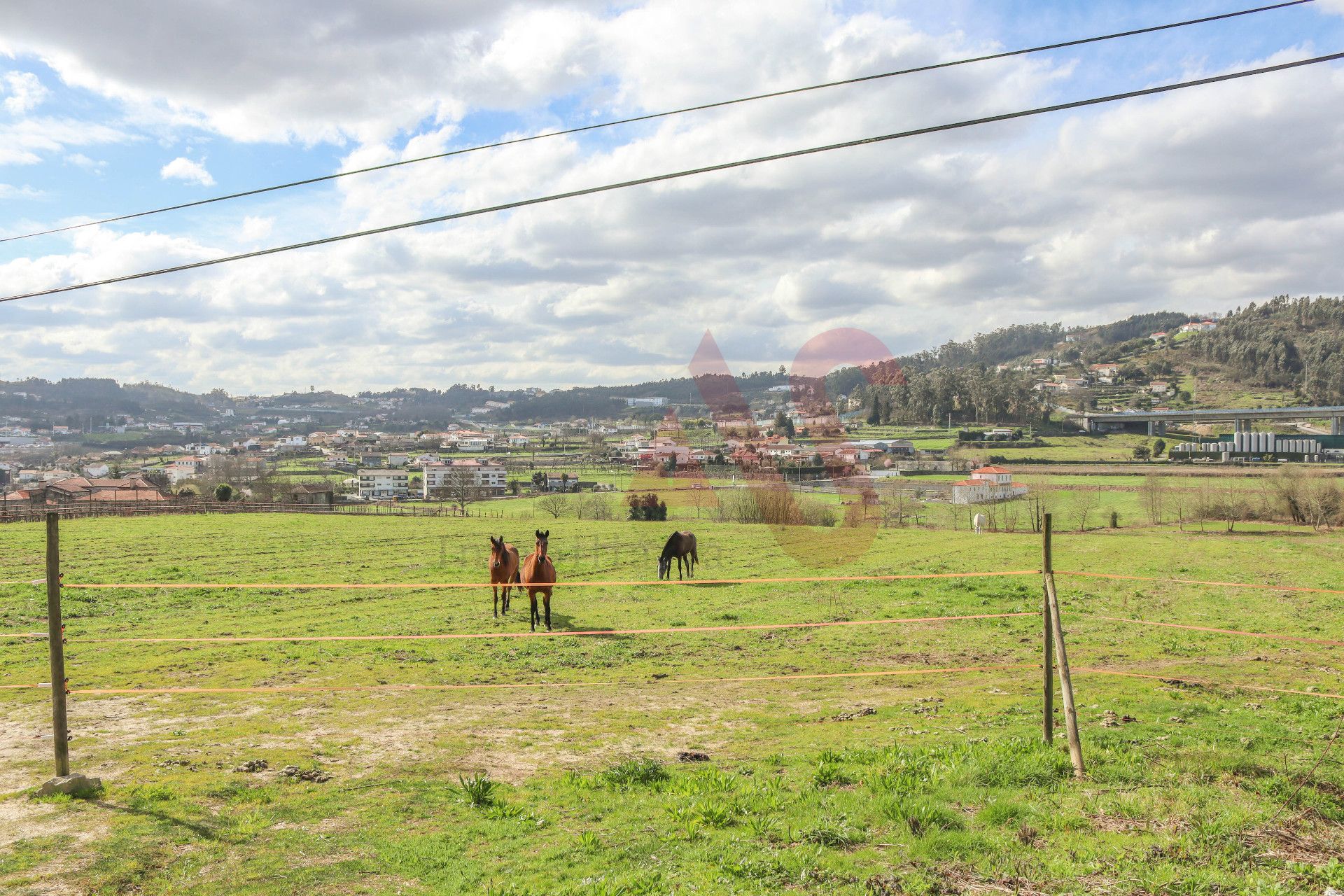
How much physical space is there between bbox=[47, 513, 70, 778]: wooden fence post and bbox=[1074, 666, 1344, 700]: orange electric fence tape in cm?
1153

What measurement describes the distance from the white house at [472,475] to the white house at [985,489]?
164 ft

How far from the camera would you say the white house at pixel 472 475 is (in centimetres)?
9144

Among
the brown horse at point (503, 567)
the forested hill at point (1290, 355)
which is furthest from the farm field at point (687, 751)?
the forested hill at point (1290, 355)

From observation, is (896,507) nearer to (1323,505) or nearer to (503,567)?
(1323,505)

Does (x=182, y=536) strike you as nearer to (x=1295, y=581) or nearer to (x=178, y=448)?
(x=1295, y=581)

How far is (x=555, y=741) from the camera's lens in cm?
812

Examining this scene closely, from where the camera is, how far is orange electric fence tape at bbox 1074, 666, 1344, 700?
9.29m

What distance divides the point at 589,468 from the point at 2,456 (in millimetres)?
118440

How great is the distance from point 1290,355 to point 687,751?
210824 mm

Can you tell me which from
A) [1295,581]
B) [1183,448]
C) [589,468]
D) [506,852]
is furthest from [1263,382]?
[506,852]

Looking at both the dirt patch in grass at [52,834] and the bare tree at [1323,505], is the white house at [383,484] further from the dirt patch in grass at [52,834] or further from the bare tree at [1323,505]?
the dirt patch in grass at [52,834]

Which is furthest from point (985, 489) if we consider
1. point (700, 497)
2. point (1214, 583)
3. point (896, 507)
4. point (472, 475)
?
point (472, 475)

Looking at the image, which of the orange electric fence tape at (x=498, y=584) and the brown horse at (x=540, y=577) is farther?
the brown horse at (x=540, y=577)
